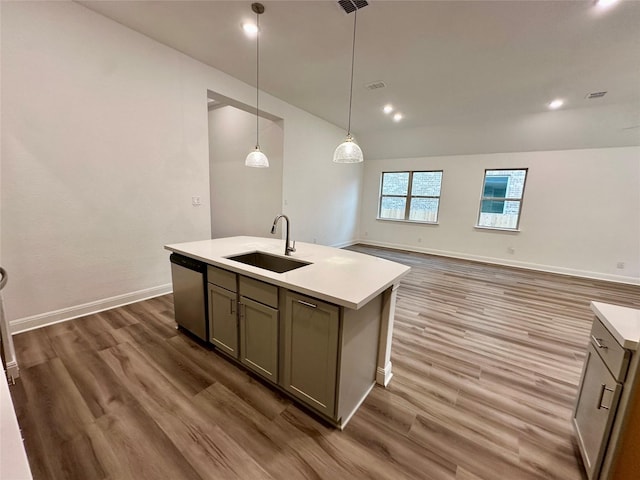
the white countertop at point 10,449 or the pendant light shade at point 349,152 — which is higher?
the pendant light shade at point 349,152

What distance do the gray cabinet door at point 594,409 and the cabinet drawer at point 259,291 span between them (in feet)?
5.61

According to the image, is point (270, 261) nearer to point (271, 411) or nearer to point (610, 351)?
point (271, 411)

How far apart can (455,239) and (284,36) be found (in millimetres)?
5713

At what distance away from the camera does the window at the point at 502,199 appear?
5.71 meters

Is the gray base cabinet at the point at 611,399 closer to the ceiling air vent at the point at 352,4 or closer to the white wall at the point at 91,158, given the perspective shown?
the ceiling air vent at the point at 352,4

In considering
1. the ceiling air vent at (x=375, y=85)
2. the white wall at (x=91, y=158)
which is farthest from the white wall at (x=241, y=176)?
the ceiling air vent at (x=375, y=85)

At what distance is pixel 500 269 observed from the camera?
5.50 m

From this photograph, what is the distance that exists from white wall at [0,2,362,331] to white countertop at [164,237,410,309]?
116 cm

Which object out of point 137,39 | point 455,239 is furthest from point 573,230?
point 137,39

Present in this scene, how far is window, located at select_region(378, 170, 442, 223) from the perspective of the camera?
22.0 ft

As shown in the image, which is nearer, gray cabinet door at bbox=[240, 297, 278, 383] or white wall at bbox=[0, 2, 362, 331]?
gray cabinet door at bbox=[240, 297, 278, 383]

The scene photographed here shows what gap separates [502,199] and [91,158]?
730 cm

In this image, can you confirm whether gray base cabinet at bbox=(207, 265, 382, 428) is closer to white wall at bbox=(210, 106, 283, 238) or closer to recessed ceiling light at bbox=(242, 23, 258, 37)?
recessed ceiling light at bbox=(242, 23, 258, 37)

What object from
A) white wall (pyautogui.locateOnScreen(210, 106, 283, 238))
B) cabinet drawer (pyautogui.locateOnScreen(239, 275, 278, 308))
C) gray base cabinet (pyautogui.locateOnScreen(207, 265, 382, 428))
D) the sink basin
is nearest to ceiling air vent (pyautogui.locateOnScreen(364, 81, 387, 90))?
white wall (pyautogui.locateOnScreen(210, 106, 283, 238))
